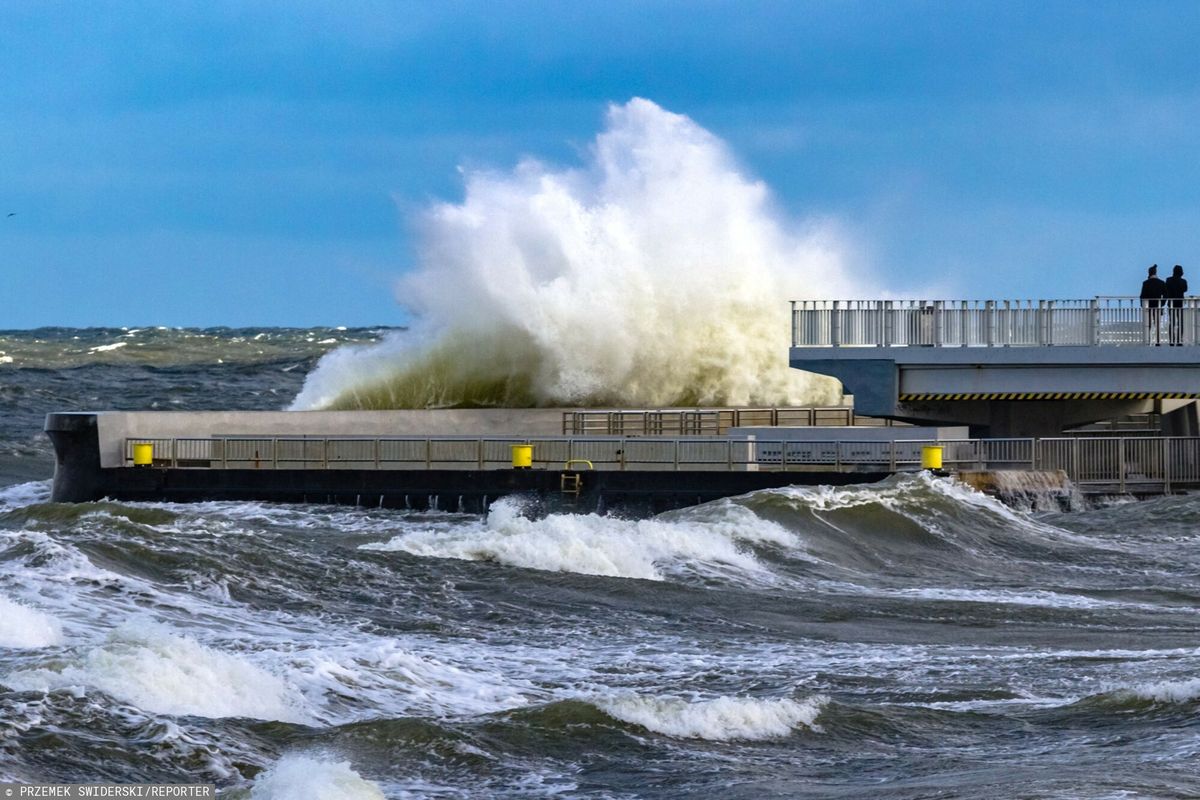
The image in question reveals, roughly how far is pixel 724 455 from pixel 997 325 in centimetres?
570

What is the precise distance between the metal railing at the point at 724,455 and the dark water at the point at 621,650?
56.7 inches

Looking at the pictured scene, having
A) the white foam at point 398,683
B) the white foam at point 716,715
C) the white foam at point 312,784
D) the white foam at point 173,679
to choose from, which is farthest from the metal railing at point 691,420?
the white foam at point 312,784

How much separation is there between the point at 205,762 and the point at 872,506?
661 inches

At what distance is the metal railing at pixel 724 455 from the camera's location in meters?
28.9

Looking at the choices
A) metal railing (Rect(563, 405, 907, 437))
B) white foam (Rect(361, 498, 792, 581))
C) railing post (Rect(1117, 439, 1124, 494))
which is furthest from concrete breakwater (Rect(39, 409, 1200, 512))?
metal railing (Rect(563, 405, 907, 437))

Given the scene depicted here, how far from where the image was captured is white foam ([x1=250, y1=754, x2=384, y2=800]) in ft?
31.7

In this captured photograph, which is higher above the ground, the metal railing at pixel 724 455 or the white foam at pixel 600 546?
the metal railing at pixel 724 455

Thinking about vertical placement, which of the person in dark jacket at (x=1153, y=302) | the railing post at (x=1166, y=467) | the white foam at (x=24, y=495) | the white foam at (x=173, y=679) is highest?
the person in dark jacket at (x=1153, y=302)

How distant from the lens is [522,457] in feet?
94.7

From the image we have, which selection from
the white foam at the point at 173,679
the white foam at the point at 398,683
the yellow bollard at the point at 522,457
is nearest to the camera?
the white foam at the point at 173,679

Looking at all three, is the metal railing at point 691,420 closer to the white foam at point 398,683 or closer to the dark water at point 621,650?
the dark water at point 621,650

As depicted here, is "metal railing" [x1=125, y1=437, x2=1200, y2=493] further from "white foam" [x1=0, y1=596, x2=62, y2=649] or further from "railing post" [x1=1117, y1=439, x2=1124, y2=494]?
"white foam" [x1=0, y1=596, x2=62, y2=649]

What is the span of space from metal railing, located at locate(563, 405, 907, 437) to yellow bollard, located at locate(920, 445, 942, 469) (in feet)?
19.6

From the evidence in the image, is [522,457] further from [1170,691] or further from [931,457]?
[1170,691]
